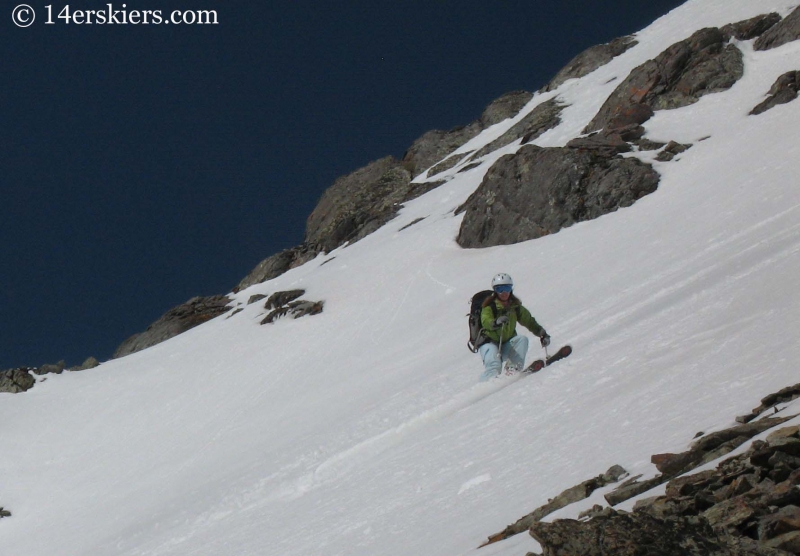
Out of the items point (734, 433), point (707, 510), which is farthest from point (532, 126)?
point (707, 510)

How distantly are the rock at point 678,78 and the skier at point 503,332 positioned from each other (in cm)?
2366

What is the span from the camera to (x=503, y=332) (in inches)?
493

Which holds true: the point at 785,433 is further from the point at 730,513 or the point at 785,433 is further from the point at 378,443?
the point at 378,443

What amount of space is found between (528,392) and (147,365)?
22928 millimetres

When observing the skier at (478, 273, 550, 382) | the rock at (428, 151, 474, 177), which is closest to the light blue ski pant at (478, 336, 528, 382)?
the skier at (478, 273, 550, 382)

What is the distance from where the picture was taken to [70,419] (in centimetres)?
2648

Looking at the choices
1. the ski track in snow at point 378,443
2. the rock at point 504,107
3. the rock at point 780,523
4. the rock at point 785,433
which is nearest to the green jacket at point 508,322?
the ski track in snow at point 378,443

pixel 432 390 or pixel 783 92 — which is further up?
pixel 783 92

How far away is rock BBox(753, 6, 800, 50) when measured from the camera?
37.4m

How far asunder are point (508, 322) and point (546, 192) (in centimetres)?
1747

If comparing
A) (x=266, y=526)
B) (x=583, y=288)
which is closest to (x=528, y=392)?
(x=266, y=526)

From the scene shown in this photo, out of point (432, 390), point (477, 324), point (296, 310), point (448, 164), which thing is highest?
point (448, 164)

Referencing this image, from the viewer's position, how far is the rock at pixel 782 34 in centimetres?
3744

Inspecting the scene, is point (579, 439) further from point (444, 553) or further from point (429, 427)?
point (429, 427)
